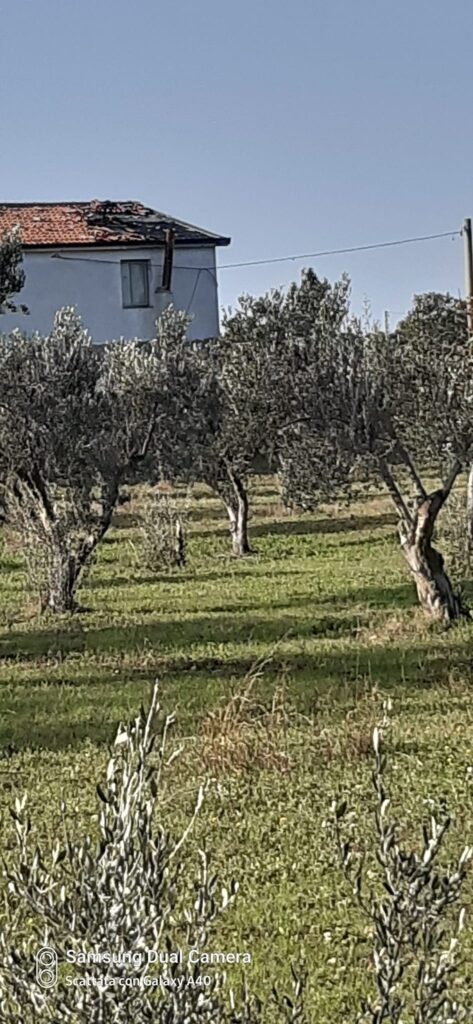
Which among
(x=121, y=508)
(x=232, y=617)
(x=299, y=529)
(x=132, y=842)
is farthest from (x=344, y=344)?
(x=121, y=508)

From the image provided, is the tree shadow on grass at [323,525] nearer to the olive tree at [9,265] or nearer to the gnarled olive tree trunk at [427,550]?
the gnarled olive tree trunk at [427,550]

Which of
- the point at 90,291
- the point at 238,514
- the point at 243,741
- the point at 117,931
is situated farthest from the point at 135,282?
the point at 117,931

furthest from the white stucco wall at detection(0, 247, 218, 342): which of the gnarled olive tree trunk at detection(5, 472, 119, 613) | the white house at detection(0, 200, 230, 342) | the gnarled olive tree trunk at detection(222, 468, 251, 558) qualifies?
the gnarled olive tree trunk at detection(5, 472, 119, 613)

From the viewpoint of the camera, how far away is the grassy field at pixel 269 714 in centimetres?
620

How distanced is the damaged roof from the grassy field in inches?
688

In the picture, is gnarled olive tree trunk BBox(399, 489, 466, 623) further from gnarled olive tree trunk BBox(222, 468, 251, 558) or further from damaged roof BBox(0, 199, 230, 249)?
damaged roof BBox(0, 199, 230, 249)

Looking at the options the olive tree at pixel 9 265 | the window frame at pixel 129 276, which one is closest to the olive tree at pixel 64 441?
the olive tree at pixel 9 265

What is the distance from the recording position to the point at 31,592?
68.1ft

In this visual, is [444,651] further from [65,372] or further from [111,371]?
[111,371]

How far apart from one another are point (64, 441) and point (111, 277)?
20450 mm

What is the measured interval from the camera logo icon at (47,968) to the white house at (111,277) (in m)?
35.9

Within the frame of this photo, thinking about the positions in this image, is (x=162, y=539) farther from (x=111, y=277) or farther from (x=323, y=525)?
(x=111, y=277)

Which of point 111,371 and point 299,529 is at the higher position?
point 111,371

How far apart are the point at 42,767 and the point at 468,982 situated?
Answer: 16.0ft
